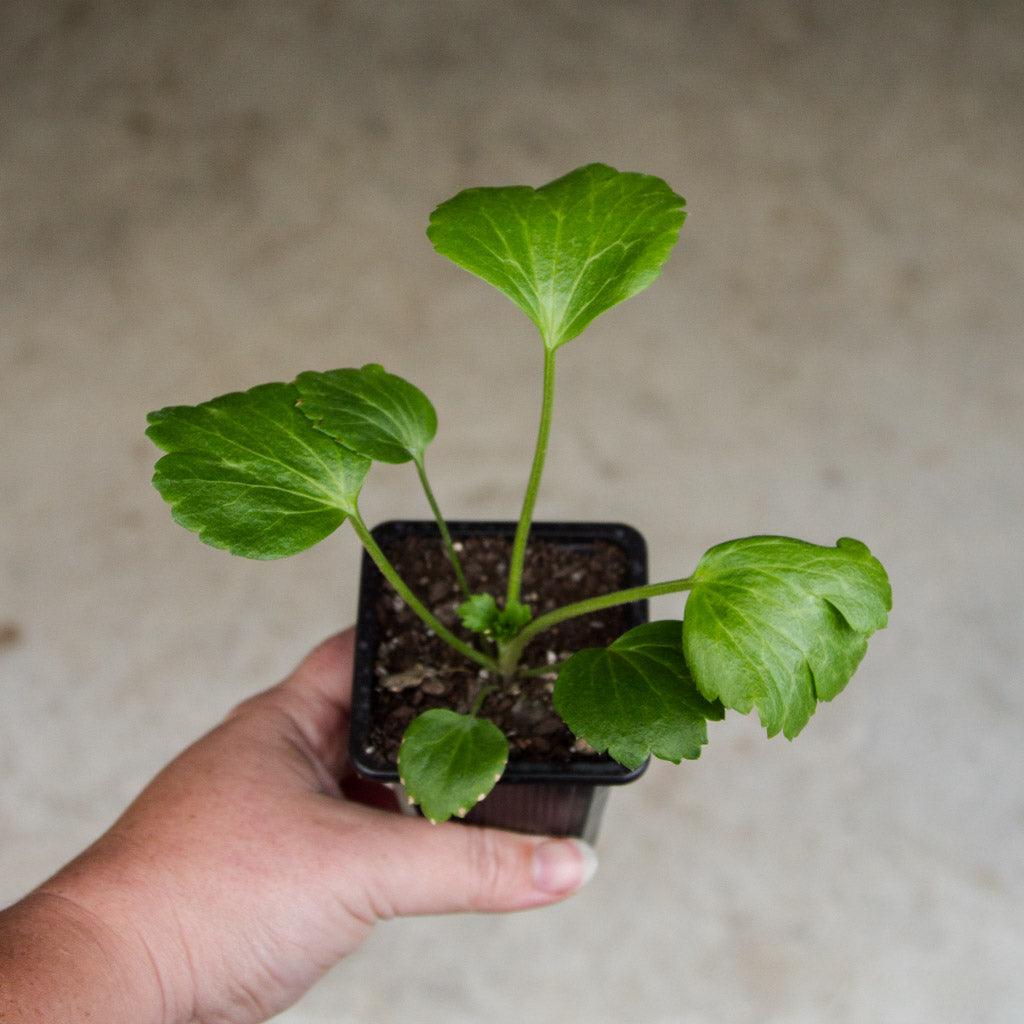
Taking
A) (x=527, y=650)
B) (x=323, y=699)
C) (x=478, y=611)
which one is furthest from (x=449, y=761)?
(x=323, y=699)

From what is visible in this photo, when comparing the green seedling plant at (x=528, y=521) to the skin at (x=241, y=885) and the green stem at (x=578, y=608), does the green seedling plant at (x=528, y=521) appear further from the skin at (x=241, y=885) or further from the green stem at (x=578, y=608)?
the skin at (x=241, y=885)

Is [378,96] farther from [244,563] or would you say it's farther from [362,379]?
[362,379]

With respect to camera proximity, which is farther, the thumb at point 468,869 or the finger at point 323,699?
the finger at point 323,699

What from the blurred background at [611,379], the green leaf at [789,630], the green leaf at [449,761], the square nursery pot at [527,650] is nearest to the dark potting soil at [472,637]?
the square nursery pot at [527,650]

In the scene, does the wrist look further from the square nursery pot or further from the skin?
the square nursery pot

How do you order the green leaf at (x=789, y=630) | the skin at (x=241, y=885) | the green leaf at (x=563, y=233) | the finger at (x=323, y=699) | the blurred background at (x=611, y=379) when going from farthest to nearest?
1. the blurred background at (x=611, y=379)
2. the finger at (x=323, y=699)
3. the skin at (x=241, y=885)
4. the green leaf at (x=563, y=233)
5. the green leaf at (x=789, y=630)

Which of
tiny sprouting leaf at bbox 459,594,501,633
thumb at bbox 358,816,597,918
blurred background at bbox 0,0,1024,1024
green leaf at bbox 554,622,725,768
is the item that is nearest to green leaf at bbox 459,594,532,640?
tiny sprouting leaf at bbox 459,594,501,633
